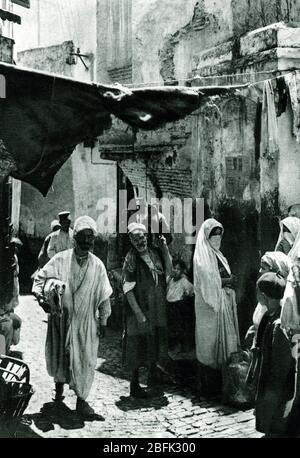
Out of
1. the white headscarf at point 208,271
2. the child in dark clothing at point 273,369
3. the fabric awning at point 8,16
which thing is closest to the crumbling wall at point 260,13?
the fabric awning at point 8,16

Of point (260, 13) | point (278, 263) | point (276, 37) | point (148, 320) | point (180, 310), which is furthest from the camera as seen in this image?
point (260, 13)

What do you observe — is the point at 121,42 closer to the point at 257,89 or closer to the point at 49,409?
the point at 257,89

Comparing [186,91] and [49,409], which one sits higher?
[186,91]

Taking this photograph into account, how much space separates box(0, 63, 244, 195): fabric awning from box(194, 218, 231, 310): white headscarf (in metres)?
1.88

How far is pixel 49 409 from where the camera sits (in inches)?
239

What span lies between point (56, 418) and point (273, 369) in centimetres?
232

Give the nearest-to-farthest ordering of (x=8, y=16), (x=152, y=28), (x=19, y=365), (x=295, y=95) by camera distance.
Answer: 1. (x=19, y=365)
2. (x=8, y=16)
3. (x=295, y=95)
4. (x=152, y=28)

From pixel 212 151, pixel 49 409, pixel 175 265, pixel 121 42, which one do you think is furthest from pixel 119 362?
pixel 121 42

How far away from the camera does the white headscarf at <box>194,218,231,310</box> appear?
6406 mm

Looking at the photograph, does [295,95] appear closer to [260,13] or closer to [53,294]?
[260,13]

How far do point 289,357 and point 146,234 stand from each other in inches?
102

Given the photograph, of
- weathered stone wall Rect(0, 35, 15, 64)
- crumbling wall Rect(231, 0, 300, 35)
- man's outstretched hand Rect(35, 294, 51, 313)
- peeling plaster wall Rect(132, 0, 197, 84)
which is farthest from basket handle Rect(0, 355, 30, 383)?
peeling plaster wall Rect(132, 0, 197, 84)

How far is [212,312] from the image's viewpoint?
A: 6.46 meters

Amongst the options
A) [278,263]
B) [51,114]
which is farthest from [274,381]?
[51,114]
